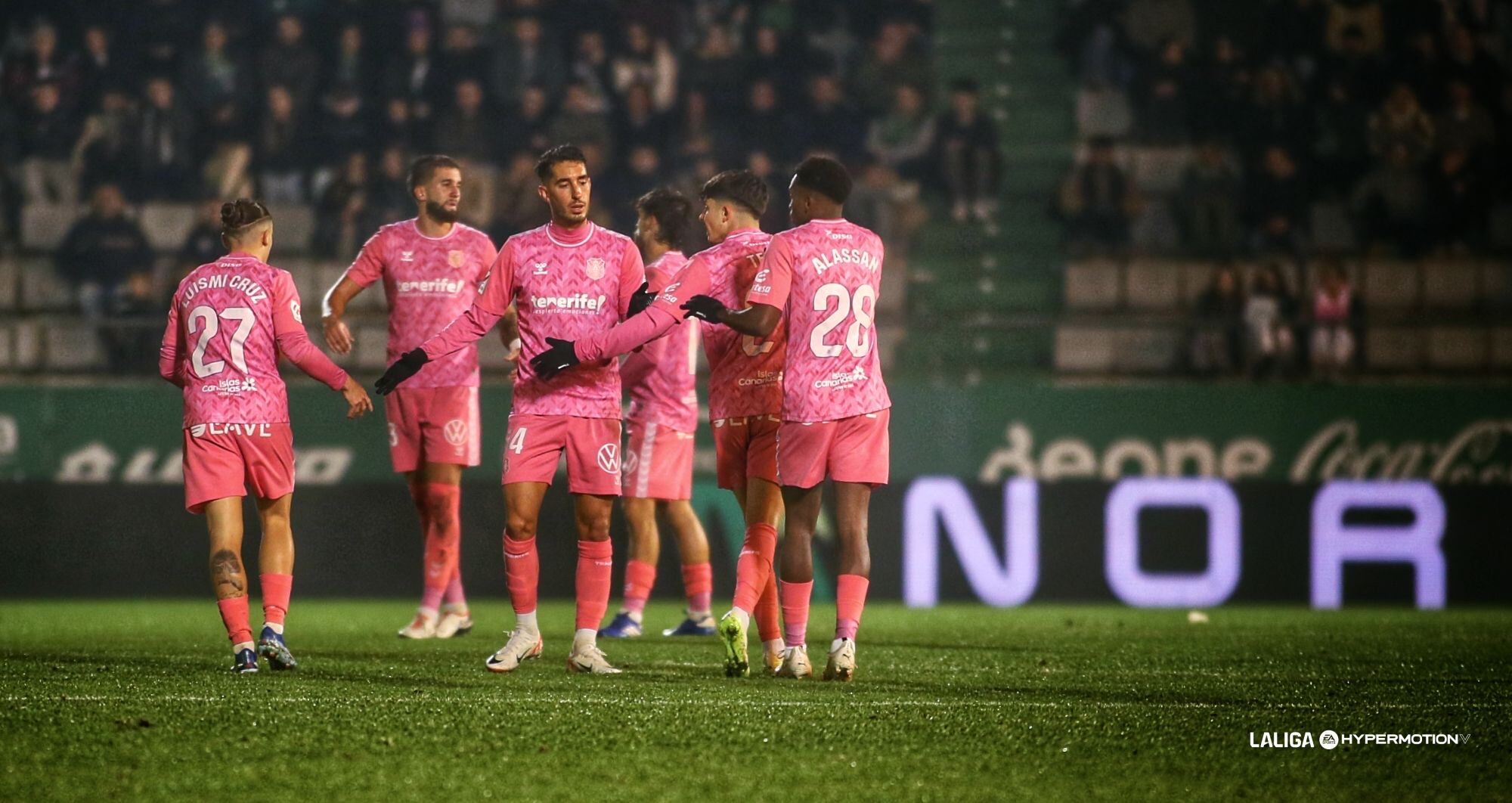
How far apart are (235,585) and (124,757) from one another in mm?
2143

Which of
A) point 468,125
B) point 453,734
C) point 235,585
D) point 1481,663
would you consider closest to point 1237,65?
point 468,125

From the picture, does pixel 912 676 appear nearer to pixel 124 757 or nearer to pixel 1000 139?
pixel 124 757

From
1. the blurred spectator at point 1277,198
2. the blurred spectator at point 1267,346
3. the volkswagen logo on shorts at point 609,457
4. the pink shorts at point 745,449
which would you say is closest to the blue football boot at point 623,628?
the pink shorts at point 745,449

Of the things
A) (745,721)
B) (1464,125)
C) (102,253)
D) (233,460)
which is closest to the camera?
(745,721)

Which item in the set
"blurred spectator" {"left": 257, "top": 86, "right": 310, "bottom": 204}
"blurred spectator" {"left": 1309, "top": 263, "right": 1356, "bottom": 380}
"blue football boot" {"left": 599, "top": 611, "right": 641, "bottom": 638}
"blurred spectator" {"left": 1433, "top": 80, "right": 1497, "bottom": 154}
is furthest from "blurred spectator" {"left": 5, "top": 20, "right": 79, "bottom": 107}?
"blurred spectator" {"left": 1433, "top": 80, "right": 1497, "bottom": 154}

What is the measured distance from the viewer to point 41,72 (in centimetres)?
1580

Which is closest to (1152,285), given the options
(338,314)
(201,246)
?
(201,246)

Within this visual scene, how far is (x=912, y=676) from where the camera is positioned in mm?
7355

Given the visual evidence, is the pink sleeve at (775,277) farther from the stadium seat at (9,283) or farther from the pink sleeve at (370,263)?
the stadium seat at (9,283)

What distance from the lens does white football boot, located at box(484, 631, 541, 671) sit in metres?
7.27

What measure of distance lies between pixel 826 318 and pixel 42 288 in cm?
902

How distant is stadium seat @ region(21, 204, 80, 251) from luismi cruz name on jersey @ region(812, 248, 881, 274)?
9.42 m

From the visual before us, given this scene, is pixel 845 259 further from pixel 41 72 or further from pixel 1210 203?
pixel 41 72

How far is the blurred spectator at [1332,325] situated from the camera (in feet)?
42.9
